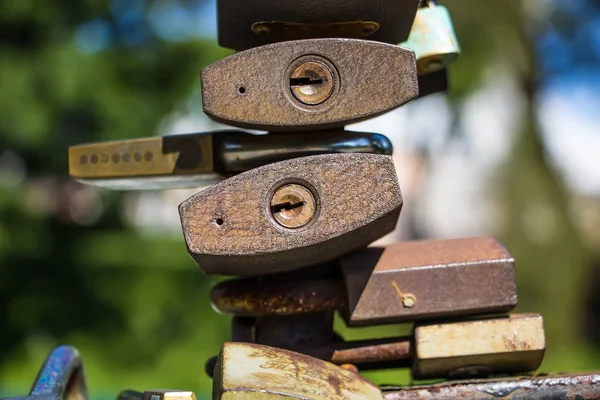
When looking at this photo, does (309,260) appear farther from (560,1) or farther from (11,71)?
(560,1)

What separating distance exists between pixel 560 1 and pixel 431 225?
245cm

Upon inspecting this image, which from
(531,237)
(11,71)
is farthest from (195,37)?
(531,237)

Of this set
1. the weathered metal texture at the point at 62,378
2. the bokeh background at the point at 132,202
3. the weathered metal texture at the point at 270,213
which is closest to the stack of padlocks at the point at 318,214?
the weathered metal texture at the point at 270,213

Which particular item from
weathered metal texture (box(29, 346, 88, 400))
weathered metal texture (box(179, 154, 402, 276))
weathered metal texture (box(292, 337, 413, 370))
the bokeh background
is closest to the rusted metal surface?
weathered metal texture (box(292, 337, 413, 370))

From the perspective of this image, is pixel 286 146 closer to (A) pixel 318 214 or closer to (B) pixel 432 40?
(A) pixel 318 214

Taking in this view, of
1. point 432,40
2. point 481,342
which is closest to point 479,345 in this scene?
point 481,342

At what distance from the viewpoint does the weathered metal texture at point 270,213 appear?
0.72 meters

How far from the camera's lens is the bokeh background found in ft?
13.1

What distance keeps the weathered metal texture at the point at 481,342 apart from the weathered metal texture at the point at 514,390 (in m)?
0.05

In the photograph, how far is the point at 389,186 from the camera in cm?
72

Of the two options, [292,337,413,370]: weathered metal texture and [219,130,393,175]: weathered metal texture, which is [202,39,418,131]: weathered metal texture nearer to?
[219,130,393,175]: weathered metal texture

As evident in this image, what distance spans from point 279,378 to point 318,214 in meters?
0.14

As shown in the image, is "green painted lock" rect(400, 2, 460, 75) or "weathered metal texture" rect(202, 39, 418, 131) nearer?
"weathered metal texture" rect(202, 39, 418, 131)

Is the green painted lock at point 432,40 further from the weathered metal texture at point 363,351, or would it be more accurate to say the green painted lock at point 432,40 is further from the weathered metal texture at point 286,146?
the weathered metal texture at point 363,351
